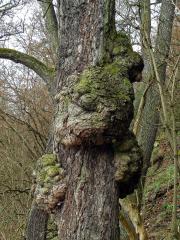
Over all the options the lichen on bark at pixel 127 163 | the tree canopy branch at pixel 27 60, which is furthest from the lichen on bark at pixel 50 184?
the tree canopy branch at pixel 27 60

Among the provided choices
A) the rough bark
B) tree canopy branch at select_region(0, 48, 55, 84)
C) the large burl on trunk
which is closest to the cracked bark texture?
the large burl on trunk

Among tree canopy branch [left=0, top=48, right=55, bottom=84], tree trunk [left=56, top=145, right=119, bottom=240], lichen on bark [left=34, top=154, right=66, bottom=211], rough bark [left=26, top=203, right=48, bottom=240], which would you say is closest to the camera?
tree trunk [left=56, top=145, right=119, bottom=240]

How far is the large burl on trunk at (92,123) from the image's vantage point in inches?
103

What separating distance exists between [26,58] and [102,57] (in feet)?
11.0

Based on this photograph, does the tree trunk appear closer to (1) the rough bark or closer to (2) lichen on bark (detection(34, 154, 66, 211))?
(2) lichen on bark (detection(34, 154, 66, 211))

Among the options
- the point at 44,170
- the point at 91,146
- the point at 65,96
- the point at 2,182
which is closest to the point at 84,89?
the point at 65,96

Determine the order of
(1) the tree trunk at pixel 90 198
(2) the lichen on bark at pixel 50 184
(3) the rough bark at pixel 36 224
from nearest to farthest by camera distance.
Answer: (1) the tree trunk at pixel 90 198, (2) the lichen on bark at pixel 50 184, (3) the rough bark at pixel 36 224

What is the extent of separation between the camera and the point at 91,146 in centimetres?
267

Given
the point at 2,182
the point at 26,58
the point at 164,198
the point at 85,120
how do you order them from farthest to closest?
the point at 164,198
the point at 2,182
the point at 26,58
the point at 85,120

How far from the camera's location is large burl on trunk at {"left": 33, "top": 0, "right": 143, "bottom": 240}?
2605 millimetres

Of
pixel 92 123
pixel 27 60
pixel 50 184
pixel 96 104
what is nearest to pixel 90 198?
pixel 50 184

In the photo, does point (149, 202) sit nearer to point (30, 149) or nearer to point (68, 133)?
point (30, 149)

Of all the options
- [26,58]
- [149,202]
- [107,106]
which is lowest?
[149,202]

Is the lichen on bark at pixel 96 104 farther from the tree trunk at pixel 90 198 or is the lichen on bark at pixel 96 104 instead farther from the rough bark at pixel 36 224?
the rough bark at pixel 36 224
